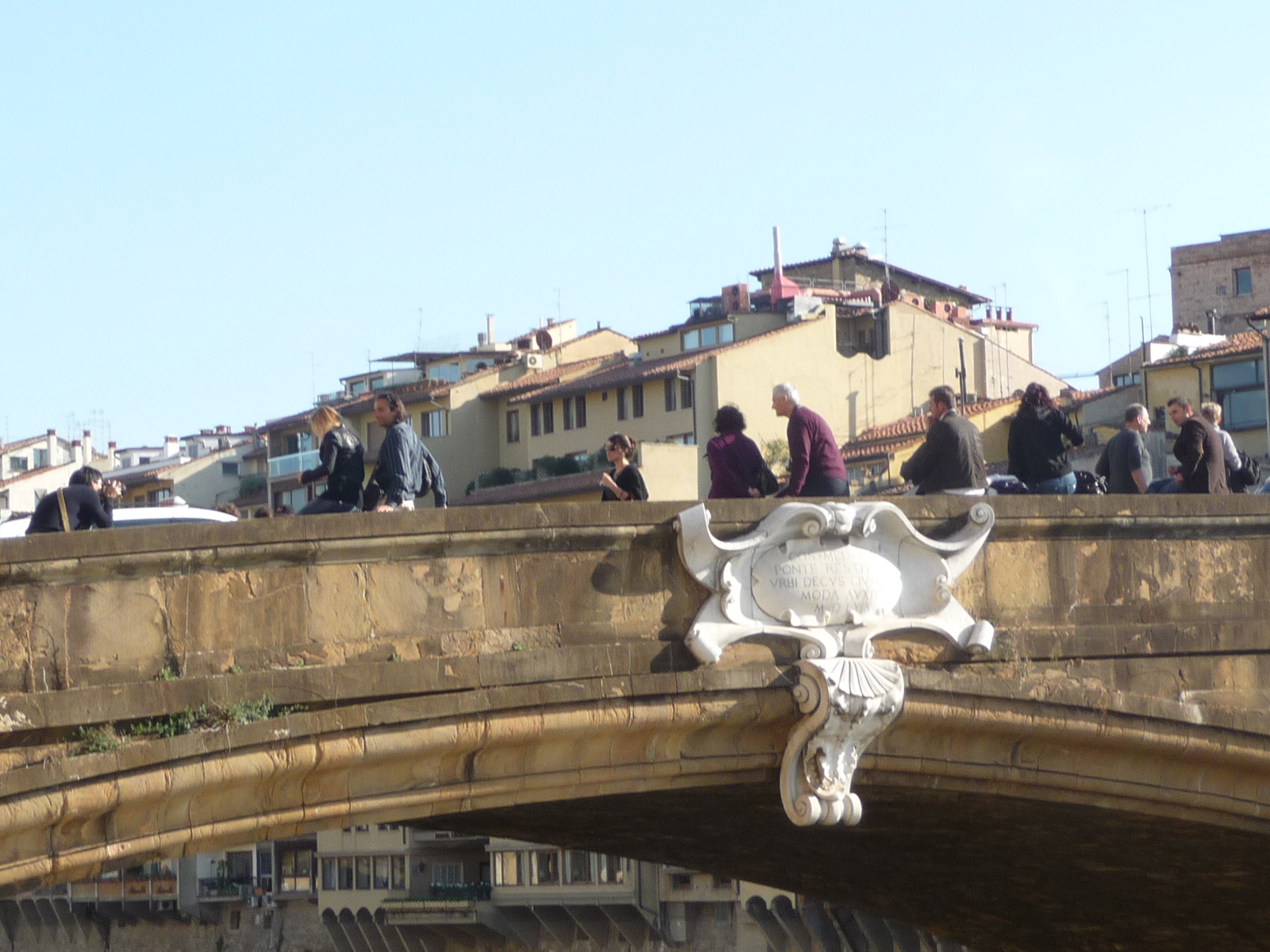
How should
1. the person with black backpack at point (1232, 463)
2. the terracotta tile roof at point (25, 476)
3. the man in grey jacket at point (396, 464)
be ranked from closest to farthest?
the man in grey jacket at point (396, 464), the person with black backpack at point (1232, 463), the terracotta tile roof at point (25, 476)

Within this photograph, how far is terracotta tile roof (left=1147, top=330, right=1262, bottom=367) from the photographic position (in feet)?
147

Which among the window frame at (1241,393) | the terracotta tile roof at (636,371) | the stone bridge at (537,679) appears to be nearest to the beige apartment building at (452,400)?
the terracotta tile roof at (636,371)

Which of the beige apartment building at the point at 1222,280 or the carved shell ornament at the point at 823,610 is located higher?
the beige apartment building at the point at 1222,280

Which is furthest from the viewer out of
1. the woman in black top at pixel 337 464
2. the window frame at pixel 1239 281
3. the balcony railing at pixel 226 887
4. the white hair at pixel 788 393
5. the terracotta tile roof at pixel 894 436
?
the window frame at pixel 1239 281

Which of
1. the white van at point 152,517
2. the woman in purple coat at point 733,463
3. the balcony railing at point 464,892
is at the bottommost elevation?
the balcony railing at point 464,892

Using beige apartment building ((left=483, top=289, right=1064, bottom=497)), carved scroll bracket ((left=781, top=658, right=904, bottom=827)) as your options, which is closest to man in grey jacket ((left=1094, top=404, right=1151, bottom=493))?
carved scroll bracket ((left=781, top=658, right=904, bottom=827))

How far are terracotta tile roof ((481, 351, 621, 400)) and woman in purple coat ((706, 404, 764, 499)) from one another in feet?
147

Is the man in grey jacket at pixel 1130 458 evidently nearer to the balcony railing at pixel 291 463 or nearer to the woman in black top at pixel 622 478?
the woman in black top at pixel 622 478

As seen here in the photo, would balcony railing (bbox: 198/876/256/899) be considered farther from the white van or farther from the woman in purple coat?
the woman in purple coat

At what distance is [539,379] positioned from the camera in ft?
191

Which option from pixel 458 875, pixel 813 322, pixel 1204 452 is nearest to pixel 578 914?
pixel 458 875

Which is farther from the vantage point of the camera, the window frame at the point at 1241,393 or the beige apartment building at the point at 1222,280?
the beige apartment building at the point at 1222,280

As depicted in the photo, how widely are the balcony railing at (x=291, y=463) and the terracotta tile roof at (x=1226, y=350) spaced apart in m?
21.5

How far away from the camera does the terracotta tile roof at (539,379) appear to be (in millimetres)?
57438
